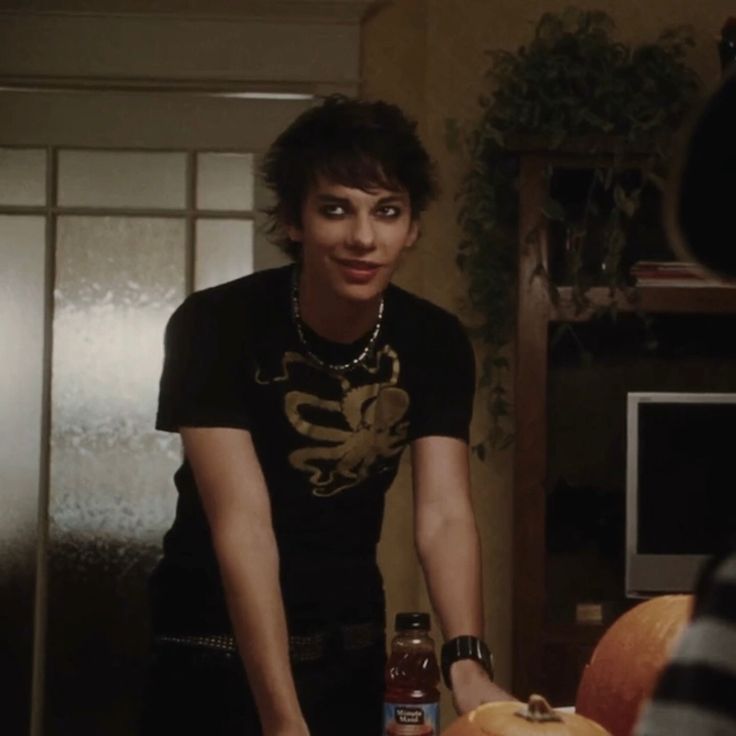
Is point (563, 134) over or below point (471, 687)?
over

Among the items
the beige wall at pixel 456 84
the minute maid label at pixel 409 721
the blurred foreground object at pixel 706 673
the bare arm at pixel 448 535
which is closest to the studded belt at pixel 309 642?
the bare arm at pixel 448 535

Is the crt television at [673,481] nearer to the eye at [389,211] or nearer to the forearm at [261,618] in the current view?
the eye at [389,211]

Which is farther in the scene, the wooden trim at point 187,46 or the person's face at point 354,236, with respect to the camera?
the wooden trim at point 187,46

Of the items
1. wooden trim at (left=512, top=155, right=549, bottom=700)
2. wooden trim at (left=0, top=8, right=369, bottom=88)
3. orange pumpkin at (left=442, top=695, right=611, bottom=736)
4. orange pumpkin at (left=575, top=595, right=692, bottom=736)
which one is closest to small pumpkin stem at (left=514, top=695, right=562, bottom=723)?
orange pumpkin at (left=442, top=695, right=611, bottom=736)

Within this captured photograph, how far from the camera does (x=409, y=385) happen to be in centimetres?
181

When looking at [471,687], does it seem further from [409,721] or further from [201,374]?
[201,374]

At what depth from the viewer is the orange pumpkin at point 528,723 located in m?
0.83

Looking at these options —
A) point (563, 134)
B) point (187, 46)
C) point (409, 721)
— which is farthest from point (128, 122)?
point (409, 721)

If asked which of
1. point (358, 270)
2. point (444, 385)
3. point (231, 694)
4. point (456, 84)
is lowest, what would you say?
point (231, 694)

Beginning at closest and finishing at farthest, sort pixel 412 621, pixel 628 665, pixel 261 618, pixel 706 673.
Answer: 1. pixel 706 673
2. pixel 628 665
3. pixel 412 621
4. pixel 261 618

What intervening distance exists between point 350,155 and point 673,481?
1.79 metres

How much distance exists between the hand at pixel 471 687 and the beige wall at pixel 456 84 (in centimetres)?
216

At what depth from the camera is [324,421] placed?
1.77m

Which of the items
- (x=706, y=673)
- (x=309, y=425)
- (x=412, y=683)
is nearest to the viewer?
(x=706, y=673)
